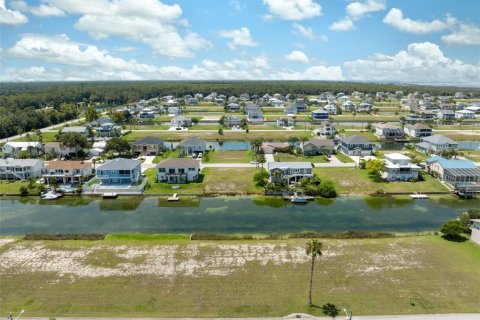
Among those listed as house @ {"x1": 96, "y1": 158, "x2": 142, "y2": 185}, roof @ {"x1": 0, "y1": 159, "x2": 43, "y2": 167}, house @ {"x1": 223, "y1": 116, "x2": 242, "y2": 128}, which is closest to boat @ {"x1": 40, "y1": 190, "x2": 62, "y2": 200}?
house @ {"x1": 96, "y1": 158, "x2": 142, "y2": 185}

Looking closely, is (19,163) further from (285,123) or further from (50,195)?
(285,123)

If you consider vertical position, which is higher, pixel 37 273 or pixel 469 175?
pixel 469 175

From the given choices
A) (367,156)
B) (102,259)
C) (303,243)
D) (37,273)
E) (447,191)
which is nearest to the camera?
(37,273)

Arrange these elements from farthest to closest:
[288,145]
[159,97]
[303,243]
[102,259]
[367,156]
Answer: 1. [159,97]
2. [288,145]
3. [367,156]
4. [303,243]
5. [102,259]

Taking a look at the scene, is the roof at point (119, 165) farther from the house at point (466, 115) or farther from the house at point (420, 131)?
the house at point (466, 115)

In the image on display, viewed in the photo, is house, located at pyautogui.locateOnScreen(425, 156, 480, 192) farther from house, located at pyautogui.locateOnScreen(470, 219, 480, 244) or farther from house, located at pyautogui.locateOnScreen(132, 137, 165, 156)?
house, located at pyautogui.locateOnScreen(132, 137, 165, 156)

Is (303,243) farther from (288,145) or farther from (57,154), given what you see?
(57,154)

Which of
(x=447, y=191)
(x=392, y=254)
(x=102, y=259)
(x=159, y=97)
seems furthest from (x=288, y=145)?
(x=159, y=97)
